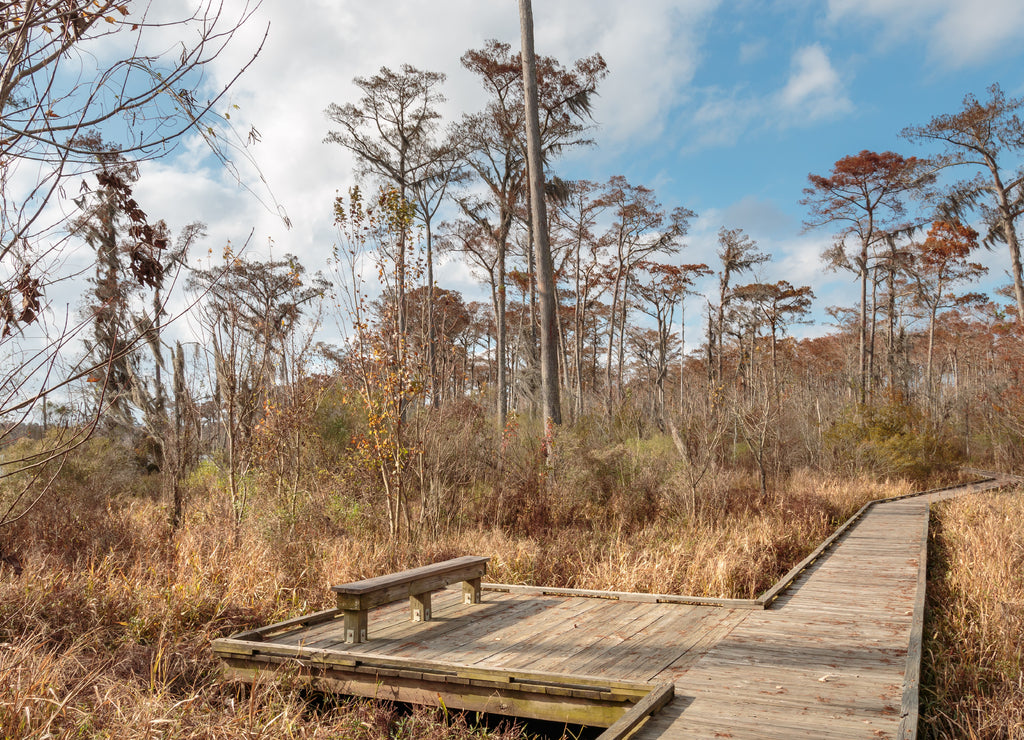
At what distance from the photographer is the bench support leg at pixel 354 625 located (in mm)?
5004

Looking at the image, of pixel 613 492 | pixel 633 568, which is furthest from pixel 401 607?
pixel 613 492

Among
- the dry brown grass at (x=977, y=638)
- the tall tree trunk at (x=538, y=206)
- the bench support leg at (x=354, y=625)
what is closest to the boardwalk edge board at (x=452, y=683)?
the bench support leg at (x=354, y=625)

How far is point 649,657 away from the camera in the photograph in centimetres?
446

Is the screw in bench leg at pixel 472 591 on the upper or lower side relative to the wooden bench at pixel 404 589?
lower

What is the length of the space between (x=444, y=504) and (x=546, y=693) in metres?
6.03

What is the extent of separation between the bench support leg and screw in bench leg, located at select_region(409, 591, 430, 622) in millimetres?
697

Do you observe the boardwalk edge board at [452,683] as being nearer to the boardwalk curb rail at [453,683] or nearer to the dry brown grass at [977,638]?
the boardwalk curb rail at [453,683]

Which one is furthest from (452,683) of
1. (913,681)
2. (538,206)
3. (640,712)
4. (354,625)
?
(538,206)

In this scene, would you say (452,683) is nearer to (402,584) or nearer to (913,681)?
(402,584)

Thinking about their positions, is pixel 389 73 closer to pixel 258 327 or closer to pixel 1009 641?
pixel 258 327

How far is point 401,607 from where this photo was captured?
6336mm

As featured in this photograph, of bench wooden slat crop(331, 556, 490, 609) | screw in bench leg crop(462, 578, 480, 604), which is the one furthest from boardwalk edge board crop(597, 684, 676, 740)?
screw in bench leg crop(462, 578, 480, 604)

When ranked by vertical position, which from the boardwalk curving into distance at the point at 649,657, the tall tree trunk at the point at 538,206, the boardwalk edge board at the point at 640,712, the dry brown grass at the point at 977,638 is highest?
the tall tree trunk at the point at 538,206

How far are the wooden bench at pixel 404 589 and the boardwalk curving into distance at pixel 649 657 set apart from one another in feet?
0.38
